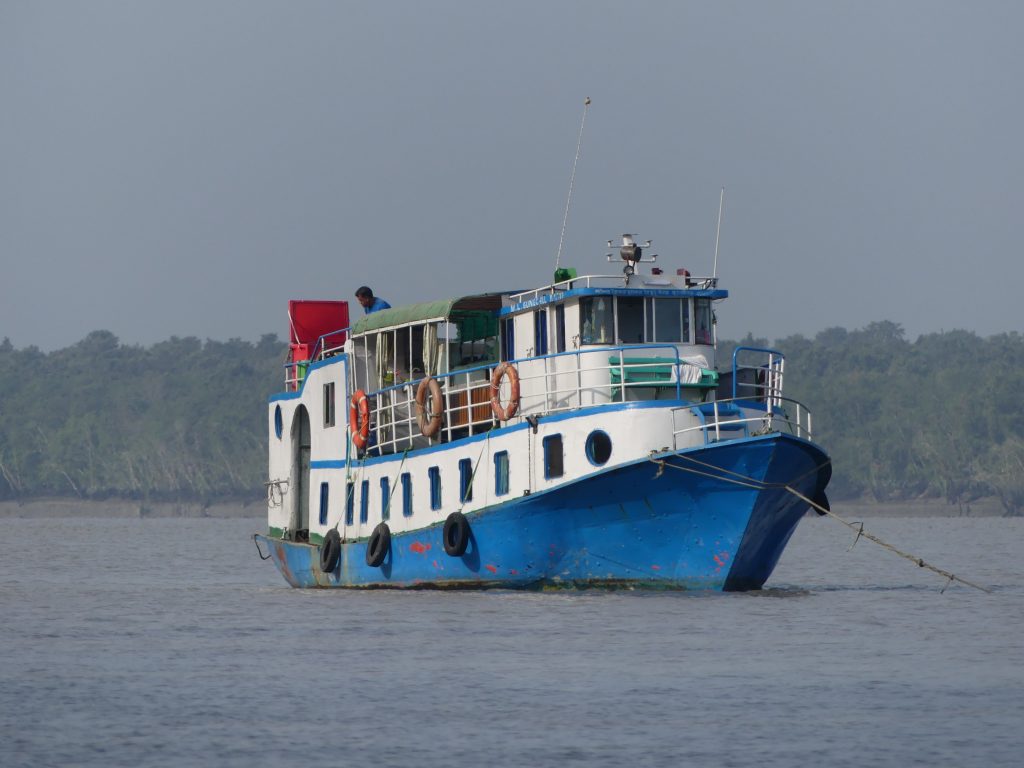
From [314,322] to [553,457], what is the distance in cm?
1340

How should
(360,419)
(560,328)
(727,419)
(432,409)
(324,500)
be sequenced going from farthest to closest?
(324,500) < (360,419) < (432,409) < (560,328) < (727,419)

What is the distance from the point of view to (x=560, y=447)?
31.6 meters

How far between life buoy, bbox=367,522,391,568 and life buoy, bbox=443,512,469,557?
2739 mm

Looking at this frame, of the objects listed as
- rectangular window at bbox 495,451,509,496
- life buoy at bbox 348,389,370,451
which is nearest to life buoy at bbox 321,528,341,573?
life buoy at bbox 348,389,370,451

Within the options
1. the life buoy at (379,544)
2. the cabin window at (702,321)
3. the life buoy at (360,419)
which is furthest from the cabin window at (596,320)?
the life buoy at (379,544)

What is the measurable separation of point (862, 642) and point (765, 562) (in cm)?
476

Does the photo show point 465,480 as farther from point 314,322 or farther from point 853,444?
point 853,444

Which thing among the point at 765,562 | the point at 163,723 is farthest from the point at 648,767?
the point at 765,562

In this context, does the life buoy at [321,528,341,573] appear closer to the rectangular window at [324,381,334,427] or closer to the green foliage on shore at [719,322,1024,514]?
the rectangular window at [324,381,334,427]

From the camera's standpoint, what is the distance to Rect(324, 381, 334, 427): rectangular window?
39.3 m

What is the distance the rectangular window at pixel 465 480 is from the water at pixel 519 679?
190 cm

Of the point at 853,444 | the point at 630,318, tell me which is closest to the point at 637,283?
the point at 630,318

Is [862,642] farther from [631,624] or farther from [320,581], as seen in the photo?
[320,581]

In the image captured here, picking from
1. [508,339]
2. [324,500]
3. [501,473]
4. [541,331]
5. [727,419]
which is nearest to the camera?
[727,419]
